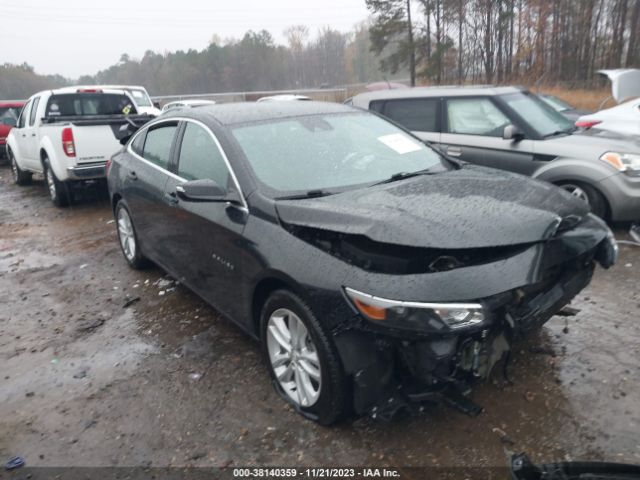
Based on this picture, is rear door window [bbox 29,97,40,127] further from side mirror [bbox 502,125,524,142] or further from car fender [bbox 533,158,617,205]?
Answer: car fender [bbox 533,158,617,205]

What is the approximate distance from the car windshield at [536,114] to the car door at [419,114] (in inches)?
36.3

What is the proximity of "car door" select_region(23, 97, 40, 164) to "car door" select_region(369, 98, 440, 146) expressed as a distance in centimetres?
640

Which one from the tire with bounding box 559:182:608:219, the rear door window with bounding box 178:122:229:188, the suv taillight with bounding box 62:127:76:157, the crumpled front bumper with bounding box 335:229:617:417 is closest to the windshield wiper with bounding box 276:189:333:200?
the rear door window with bounding box 178:122:229:188

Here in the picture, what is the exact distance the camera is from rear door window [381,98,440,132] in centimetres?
679

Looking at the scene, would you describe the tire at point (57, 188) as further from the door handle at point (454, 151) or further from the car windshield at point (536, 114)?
the car windshield at point (536, 114)

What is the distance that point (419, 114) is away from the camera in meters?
6.91

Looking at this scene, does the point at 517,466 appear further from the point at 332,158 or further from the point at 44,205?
the point at 44,205

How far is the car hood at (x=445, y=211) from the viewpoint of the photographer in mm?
2434

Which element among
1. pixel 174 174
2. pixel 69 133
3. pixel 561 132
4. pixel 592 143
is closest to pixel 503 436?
pixel 174 174

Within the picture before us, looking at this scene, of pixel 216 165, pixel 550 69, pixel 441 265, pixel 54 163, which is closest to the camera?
pixel 441 265

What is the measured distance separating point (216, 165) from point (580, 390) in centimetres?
273

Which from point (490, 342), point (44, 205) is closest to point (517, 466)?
point (490, 342)

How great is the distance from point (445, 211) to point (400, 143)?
1414mm

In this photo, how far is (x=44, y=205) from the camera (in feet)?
31.3
